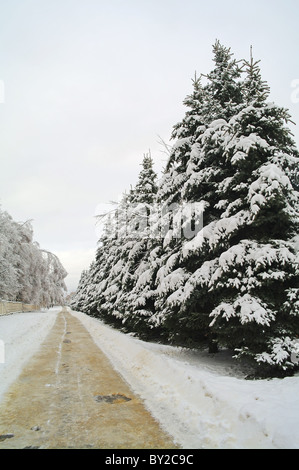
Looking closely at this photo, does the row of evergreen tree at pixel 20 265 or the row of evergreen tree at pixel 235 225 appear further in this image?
the row of evergreen tree at pixel 20 265

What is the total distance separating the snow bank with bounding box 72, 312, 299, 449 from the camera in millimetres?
3961

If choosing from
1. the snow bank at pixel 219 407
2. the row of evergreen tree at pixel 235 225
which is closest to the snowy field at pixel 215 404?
the snow bank at pixel 219 407

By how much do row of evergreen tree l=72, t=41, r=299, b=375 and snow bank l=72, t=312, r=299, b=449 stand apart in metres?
1.35

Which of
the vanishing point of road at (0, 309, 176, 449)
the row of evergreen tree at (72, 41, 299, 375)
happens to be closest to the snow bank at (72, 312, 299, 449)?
the vanishing point of road at (0, 309, 176, 449)

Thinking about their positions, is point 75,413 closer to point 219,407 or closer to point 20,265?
point 219,407

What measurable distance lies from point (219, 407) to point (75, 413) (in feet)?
8.54

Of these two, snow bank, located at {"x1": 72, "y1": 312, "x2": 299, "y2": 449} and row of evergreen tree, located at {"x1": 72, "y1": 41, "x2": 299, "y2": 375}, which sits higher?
row of evergreen tree, located at {"x1": 72, "y1": 41, "x2": 299, "y2": 375}

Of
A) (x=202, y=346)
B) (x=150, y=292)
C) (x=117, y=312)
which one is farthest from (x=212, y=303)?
(x=117, y=312)

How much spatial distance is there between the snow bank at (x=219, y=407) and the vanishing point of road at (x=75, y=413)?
35 centimetres

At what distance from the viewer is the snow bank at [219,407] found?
156 inches

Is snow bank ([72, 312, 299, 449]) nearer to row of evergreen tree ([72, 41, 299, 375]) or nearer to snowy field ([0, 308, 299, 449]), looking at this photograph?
snowy field ([0, 308, 299, 449])

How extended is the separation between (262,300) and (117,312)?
49.0ft

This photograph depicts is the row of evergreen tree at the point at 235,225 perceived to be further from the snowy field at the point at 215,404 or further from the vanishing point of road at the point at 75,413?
the vanishing point of road at the point at 75,413

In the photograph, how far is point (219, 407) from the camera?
495cm
